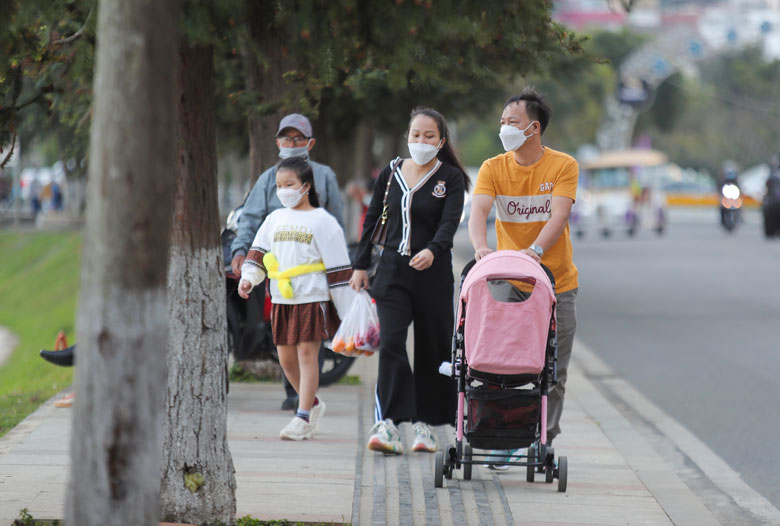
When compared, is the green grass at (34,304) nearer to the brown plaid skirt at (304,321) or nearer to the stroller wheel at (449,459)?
the brown plaid skirt at (304,321)

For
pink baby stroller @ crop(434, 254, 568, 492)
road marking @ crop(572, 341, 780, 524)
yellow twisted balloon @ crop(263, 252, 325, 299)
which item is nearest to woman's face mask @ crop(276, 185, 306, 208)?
yellow twisted balloon @ crop(263, 252, 325, 299)

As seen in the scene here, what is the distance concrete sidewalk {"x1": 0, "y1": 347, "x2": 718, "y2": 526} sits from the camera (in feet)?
18.1

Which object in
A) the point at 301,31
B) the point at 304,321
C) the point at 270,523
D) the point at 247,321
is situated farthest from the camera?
the point at 247,321

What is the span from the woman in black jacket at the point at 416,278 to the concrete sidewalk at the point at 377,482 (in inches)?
11.1

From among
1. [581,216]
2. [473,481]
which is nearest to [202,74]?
[473,481]

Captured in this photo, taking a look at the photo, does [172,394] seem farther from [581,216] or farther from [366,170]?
[581,216]

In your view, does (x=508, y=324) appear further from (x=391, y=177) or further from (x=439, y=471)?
(x=391, y=177)

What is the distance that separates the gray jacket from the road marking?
8.92 feet

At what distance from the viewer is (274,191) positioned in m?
7.72

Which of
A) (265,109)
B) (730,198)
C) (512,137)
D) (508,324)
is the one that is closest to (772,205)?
(730,198)

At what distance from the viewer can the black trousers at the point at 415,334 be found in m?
6.67

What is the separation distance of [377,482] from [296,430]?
3.85 ft

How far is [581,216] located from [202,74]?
35.4m

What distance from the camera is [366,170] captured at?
893 inches
